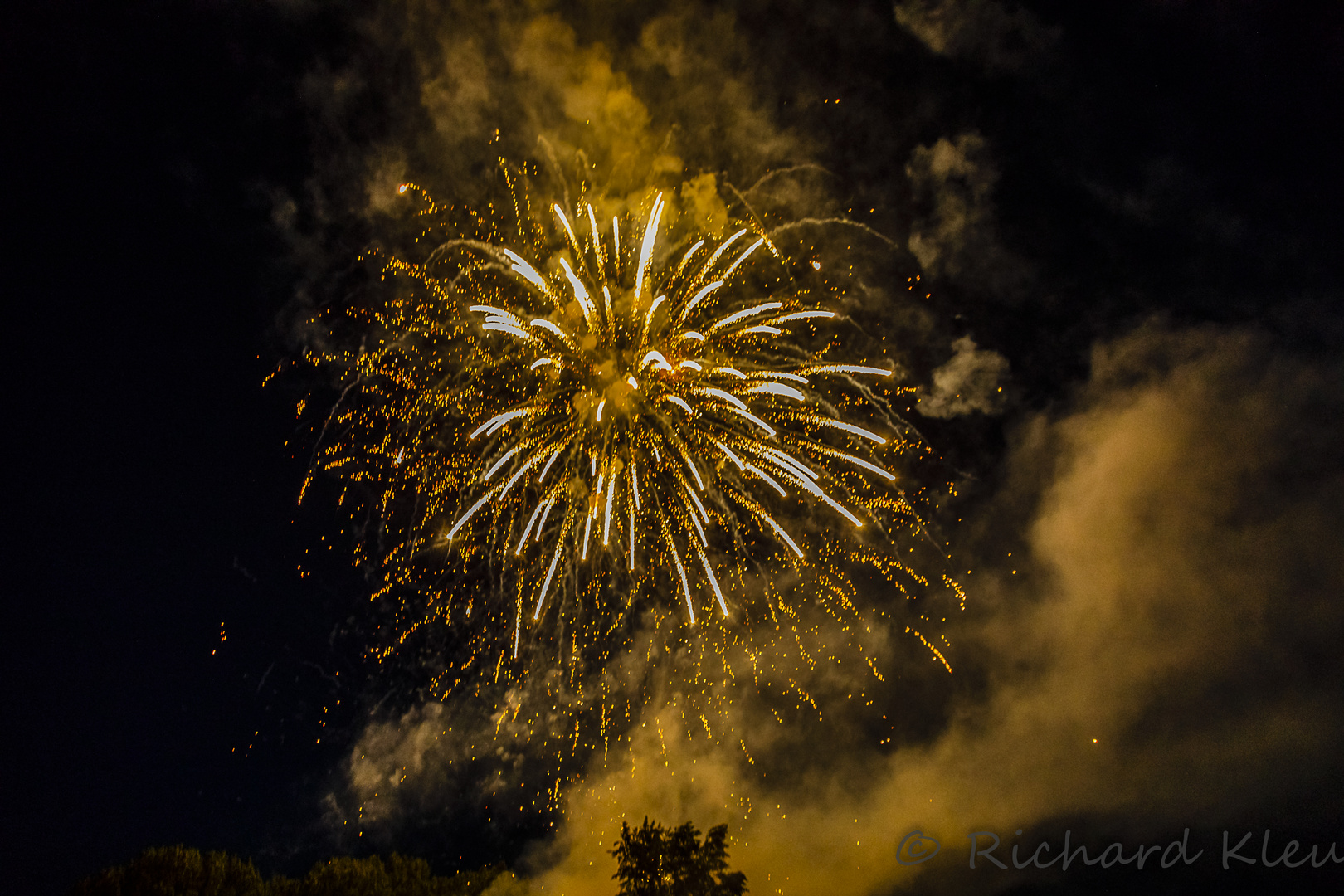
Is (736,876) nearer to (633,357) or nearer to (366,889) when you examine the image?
(366,889)

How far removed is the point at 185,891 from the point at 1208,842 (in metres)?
85.1

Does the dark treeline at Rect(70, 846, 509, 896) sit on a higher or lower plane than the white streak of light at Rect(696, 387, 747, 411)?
lower

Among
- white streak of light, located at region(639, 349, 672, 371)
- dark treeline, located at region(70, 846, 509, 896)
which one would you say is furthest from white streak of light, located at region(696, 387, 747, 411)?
dark treeline, located at region(70, 846, 509, 896)

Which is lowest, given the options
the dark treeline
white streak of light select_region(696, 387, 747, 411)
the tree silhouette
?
the tree silhouette

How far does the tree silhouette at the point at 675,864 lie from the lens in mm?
19812

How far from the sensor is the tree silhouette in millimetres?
19812

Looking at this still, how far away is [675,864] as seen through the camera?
20047 millimetres

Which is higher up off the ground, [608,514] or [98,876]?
[608,514]

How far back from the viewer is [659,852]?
20.2 meters

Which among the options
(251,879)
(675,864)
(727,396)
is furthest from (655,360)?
(251,879)

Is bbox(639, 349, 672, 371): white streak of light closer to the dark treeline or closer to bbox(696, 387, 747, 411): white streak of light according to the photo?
bbox(696, 387, 747, 411): white streak of light

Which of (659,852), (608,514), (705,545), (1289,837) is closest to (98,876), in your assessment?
(659,852)

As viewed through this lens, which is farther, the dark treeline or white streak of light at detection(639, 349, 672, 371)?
the dark treeline

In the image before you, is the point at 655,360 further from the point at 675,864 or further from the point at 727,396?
the point at 675,864
